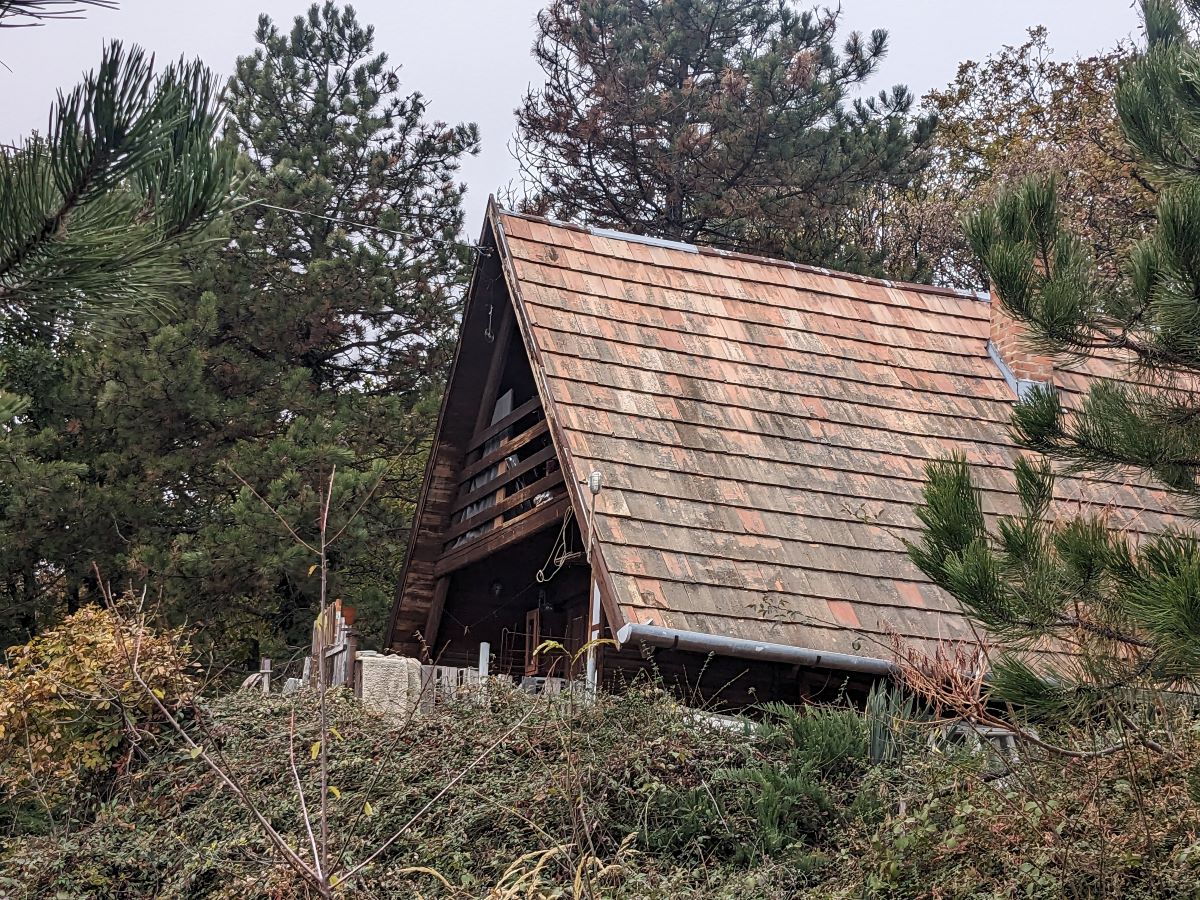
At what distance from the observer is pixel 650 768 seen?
24.5 ft

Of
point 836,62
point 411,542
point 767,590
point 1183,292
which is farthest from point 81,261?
point 836,62

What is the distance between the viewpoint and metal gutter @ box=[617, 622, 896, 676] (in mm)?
8062

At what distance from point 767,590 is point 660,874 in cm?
268

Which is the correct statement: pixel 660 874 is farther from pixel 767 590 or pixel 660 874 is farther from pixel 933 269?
pixel 933 269

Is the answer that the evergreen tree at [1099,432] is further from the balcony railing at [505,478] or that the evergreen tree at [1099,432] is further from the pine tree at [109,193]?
the balcony railing at [505,478]

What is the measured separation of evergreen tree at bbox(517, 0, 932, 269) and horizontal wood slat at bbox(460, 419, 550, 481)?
39.3 feet

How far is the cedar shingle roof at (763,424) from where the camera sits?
29.1ft

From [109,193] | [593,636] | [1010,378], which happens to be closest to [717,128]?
[1010,378]

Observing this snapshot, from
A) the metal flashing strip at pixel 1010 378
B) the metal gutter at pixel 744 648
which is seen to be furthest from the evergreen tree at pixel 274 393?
the metal gutter at pixel 744 648

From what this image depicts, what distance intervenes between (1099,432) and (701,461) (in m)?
3.99

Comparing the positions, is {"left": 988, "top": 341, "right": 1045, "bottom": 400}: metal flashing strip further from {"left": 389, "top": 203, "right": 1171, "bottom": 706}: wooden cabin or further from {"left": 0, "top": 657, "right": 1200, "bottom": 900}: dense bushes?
{"left": 0, "top": 657, "right": 1200, "bottom": 900}: dense bushes

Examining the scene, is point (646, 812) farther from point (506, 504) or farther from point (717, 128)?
point (717, 128)

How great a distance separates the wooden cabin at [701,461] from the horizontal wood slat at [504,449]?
3 cm

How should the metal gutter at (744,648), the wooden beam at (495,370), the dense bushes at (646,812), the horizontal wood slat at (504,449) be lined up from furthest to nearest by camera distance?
1. the wooden beam at (495,370)
2. the horizontal wood slat at (504,449)
3. the metal gutter at (744,648)
4. the dense bushes at (646,812)
